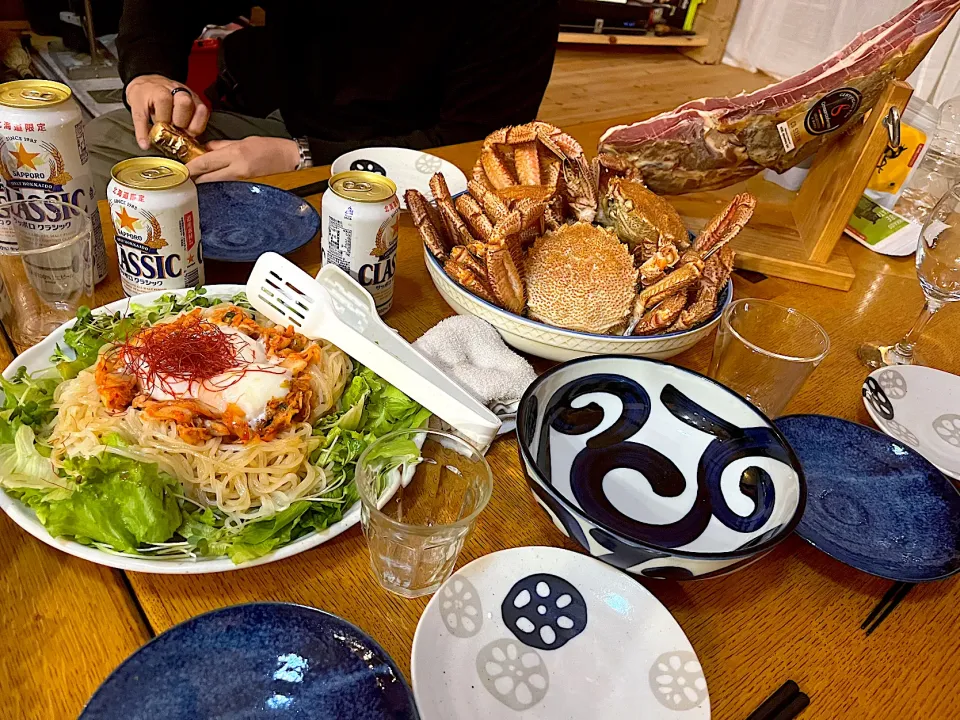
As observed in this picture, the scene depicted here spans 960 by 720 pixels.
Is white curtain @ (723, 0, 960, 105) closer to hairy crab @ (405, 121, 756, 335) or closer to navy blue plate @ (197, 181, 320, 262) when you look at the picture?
hairy crab @ (405, 121, 756, 335)

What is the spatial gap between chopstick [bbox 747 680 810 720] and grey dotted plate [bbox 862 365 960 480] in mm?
432

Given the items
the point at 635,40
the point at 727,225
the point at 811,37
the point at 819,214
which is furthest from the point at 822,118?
the point at 635,40

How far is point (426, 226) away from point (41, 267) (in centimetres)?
51

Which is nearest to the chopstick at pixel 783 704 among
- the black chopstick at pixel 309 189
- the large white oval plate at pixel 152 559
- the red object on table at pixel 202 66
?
the large white oval plate at pixel 152 559

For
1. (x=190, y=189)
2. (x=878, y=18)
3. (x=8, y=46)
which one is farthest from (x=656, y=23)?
(x=190, y=189)

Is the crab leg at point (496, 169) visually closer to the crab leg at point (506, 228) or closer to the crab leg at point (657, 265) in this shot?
the crab leg at point (506, 228)

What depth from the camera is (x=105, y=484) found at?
0.61 metres

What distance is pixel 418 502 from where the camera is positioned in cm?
72

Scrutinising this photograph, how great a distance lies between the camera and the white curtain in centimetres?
371

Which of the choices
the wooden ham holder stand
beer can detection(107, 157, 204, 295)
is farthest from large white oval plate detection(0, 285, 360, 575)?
the wooden ham holder stand

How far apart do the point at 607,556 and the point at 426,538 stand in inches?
6.7

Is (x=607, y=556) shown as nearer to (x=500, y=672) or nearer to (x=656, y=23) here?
(x=500, y=672)

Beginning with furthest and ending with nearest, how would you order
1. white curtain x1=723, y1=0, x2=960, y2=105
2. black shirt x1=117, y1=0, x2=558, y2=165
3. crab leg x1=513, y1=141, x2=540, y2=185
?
white curtain x1=723, y1=0, x2=960, y2=105 → black shirt x1=117, y1=0, x2=558, y2=165 → crab leg x1=513, y1=141, x2=540, y2=185

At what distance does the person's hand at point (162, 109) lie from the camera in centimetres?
144
